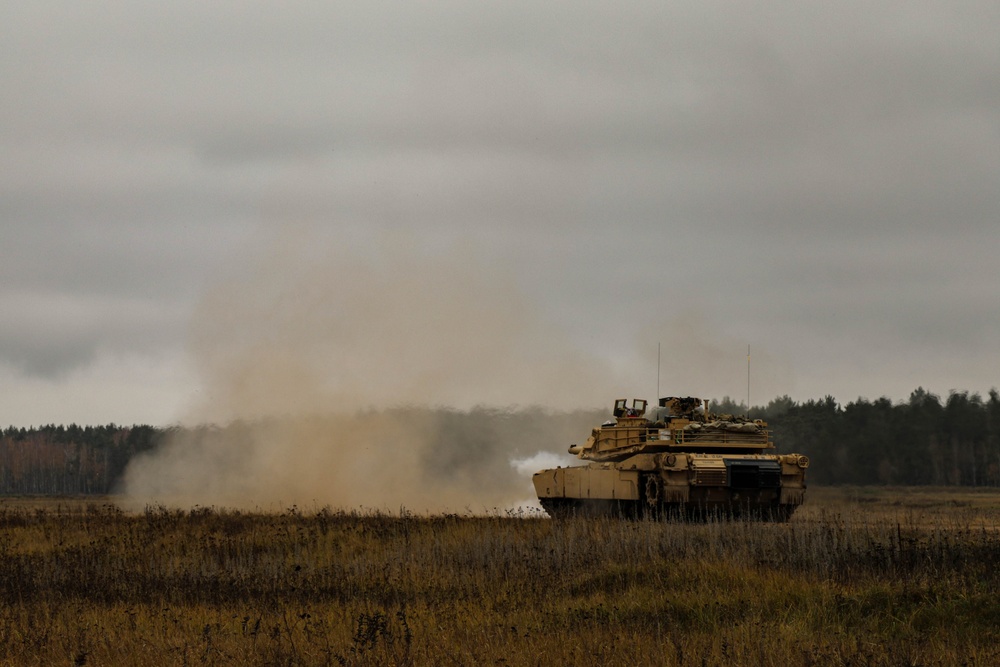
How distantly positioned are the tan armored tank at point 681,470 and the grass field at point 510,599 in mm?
5208

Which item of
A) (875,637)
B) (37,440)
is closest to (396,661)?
(875,637)

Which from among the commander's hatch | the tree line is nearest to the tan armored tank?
the commander's hatch

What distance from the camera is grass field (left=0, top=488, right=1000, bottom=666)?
16250 mm

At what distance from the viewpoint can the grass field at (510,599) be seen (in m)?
16.2

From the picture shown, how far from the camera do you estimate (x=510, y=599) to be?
67.9 ft

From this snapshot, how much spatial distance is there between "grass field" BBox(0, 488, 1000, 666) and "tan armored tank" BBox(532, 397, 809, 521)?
5.21m

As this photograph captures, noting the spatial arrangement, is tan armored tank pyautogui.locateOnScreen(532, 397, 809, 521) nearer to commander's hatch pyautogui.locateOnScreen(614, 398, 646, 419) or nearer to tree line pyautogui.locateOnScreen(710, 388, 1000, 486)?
commander's hatch pyautogui.locateOnScreen(614, 398, 646, 419)

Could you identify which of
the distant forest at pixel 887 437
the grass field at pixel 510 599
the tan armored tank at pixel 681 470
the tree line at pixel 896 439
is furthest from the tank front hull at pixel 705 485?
the tree line at pixel 896 439

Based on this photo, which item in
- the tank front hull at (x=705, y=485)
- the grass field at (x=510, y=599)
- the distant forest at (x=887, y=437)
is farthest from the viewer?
the distant forest at (x=887, y=437)

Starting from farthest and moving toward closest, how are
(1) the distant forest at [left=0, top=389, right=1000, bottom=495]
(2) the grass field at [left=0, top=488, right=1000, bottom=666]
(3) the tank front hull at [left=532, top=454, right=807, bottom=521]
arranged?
(1) the distant forest at [left=0, top=389, right=1000, bottom=495]
(3) the tank front hull at [left=532, top=454, right=807, bottom=521]
(2) the grass field at [left=0, top=488, right=1000, bottom=666]

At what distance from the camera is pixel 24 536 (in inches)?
1407

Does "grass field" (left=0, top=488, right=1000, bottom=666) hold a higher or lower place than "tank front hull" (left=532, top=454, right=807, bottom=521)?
lower

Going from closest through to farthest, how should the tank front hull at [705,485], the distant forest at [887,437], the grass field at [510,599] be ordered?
1. the grass field at [510,599]
2. the tank front hull at [705,485]
3. the distant forest at [887,437]

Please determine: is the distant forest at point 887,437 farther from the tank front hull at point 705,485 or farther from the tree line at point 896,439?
the tank front hull at point 705,485
